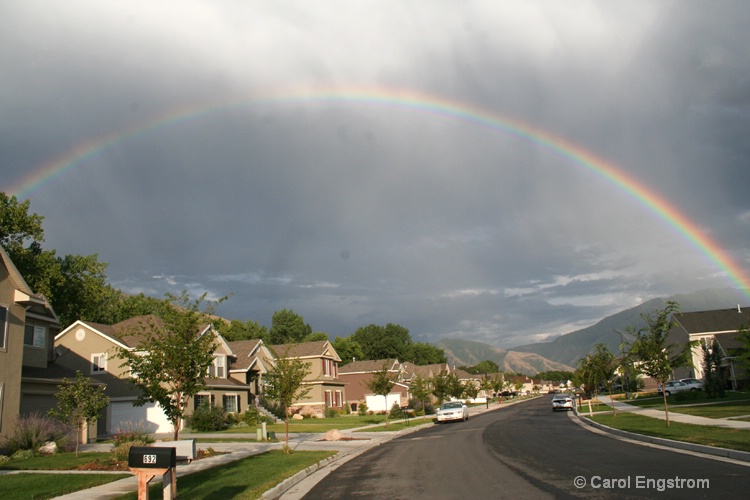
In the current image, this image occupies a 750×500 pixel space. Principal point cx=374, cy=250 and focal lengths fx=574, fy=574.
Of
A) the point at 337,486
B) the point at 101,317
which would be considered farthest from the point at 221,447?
the point at 101,317

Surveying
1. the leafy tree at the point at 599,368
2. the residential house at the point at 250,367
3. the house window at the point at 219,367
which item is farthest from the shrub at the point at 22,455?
the leafy tree at the point at 599,368

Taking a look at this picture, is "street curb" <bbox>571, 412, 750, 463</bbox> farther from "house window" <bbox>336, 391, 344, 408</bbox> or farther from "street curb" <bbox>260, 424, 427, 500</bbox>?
"house window" <bbox>336, 391, 344, 408</bbox>

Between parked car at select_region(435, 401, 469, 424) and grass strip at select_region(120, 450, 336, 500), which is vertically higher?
grass strip at select_region(120, 450, 336, 500)

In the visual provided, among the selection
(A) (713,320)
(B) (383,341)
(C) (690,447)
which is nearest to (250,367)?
(C) (690,447)

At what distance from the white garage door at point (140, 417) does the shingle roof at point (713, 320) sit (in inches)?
2461

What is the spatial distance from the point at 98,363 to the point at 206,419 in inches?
370

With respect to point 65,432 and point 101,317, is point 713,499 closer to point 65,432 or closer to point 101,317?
point 65,432

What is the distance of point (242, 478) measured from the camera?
1553cm

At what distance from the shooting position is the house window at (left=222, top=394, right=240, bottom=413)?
45.2 meters

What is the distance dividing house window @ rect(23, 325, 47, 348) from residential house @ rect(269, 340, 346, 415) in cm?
2639

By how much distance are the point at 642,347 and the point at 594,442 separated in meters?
8.86

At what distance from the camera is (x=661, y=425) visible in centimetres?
2538
